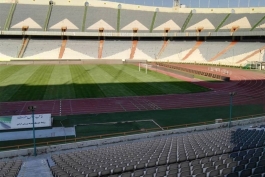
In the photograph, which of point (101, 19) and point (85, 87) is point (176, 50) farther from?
point (85, 87)

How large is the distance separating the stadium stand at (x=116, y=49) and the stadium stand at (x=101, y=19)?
4319 millimetres

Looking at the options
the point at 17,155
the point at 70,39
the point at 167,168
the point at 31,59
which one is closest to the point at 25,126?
the point at 17,155

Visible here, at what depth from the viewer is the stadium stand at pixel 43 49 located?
72.2 m

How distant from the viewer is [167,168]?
928cm

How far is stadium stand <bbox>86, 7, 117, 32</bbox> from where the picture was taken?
81.2 meters

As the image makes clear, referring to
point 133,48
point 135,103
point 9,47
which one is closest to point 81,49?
point 133,48

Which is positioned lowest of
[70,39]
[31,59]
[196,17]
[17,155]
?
[17,155]

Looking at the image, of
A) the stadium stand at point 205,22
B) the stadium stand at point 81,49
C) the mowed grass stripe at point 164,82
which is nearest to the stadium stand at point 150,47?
the stadium stand at point 205,22

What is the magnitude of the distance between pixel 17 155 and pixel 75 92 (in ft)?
62.9

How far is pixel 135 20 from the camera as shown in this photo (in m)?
84.9

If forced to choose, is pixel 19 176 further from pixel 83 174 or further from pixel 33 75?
pixel 33 75

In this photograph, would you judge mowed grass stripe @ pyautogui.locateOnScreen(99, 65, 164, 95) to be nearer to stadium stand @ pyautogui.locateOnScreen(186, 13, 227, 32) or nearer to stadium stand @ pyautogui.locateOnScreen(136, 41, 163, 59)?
stadium stand @ pyautogui.locateOnScreen(136, 41, 163, 59)

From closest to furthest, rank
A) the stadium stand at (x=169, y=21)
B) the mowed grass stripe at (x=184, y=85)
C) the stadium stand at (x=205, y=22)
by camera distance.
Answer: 1. the mowed grass stripe at (x=184, y=85)
2. the stadium stand at (x=205, y=22)
3. the stadium stand at (x=169, y=21)

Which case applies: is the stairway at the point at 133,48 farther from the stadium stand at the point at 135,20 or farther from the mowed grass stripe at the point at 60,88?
the mowed grass stripe at the point at 60,88
